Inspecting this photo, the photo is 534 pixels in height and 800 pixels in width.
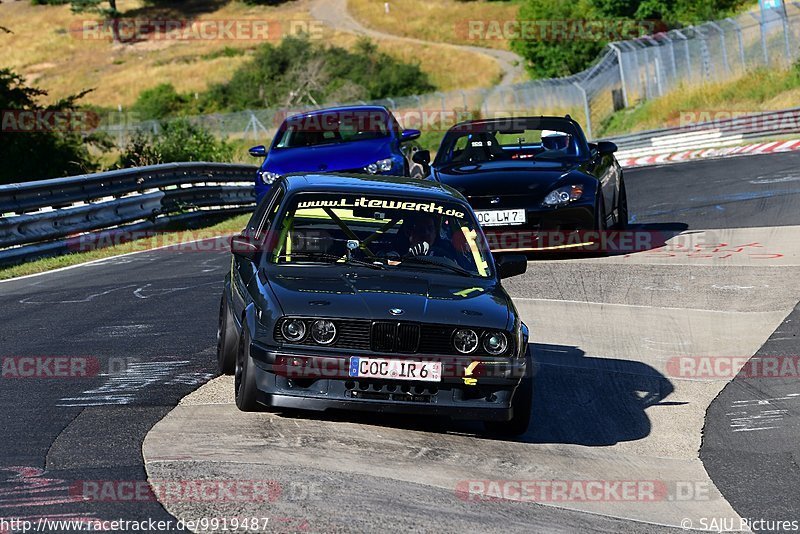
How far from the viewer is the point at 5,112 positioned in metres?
27.1

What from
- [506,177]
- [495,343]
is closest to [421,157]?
[506,177]

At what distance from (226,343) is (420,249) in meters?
1.41

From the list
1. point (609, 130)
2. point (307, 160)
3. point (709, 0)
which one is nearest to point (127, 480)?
point (307, 160)

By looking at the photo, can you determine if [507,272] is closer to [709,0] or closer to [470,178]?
[470,178]

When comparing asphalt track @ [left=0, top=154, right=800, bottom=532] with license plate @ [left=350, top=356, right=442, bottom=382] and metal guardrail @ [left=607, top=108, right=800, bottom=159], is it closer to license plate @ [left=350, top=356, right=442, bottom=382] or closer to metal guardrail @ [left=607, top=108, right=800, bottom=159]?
license plate @ [left=350, top=356, right=442, bottom=382]

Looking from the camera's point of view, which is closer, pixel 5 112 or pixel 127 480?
pixel 127 480

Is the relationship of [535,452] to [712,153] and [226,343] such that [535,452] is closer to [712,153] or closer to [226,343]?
[226,343]

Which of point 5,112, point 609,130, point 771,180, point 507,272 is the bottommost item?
point 609,130

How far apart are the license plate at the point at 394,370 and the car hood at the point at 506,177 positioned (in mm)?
7128

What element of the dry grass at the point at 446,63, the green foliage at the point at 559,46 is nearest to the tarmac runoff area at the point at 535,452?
the green foliage at the point at 559,46

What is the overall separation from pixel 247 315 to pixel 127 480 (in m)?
Result: 1.67

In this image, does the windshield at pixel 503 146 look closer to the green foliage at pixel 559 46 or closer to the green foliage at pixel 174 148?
the green foliage at pixel 174 148

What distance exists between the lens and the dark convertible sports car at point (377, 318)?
22.8 feet

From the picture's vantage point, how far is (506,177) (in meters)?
14.2
